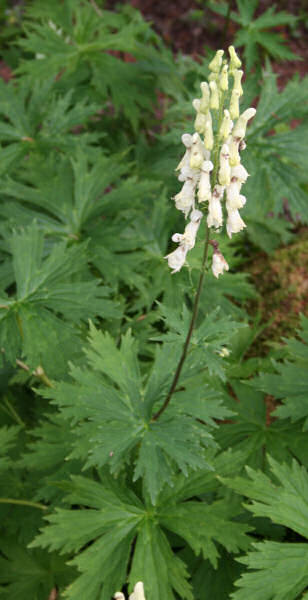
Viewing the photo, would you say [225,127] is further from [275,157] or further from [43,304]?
[275,157]

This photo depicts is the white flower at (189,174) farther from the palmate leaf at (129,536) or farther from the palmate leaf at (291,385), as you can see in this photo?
the palmate leaf at (129,536)

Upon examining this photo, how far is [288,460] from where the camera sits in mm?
2861

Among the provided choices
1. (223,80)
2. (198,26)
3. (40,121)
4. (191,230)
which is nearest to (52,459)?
(191,230)

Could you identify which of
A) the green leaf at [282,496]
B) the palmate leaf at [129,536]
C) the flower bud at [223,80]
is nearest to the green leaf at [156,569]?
the palmate leaf at [129,536]

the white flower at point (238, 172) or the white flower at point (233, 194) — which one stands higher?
the white flower at point (238, 172)

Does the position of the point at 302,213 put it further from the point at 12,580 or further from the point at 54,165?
the point at 12,580

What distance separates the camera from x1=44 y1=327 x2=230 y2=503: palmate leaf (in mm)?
2289

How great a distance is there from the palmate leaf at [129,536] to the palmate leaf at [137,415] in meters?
0.22

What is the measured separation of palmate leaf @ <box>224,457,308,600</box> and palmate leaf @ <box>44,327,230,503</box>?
13.2 inches

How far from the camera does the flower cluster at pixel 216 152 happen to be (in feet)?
5.53

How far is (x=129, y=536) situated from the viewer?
244 cm

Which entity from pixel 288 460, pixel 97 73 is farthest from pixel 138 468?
pixel 97 73

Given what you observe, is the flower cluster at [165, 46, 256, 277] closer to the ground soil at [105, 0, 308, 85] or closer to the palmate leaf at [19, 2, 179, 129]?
the palmate leaf at [19, 2, 179, 129]

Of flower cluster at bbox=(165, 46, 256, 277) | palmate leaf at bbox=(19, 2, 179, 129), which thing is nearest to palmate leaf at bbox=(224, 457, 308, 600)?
flower cluster at bbox=(165, 46, 256, 277)
